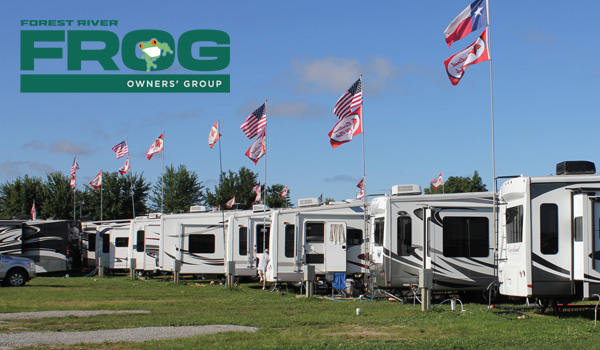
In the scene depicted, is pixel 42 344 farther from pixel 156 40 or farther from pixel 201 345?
pixel 156 40

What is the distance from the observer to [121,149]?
40.2m

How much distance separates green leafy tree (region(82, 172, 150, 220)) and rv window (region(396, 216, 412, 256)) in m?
48.8

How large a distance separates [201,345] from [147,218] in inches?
946

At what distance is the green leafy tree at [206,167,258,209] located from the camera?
70.2m

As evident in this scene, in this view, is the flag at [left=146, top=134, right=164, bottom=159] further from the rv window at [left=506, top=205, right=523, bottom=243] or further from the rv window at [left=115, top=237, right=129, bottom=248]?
the rv window at [left=506, top=205, right=523, bottom=243]

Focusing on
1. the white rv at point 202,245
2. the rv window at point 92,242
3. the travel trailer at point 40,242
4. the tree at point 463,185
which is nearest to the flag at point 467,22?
the white rv at point 202,245

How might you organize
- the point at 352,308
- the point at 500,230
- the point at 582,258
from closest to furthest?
the point at 582,258 → the point at 500,230 → the point at 352,308

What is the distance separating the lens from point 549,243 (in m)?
14.6

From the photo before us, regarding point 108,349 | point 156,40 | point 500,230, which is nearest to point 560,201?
point 500,230

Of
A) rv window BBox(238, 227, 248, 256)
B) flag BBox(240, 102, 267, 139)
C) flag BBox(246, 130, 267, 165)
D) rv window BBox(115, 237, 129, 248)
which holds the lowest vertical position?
rv window BBox(115, 237, 129, 248)

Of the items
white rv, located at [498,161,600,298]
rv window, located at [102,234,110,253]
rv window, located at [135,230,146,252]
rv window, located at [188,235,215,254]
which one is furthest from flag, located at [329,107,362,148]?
rv window, located at [102,234,110,253]

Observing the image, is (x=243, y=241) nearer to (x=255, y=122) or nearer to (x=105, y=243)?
(x=255, y=122)

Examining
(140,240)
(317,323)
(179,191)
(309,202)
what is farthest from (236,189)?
(317,323)

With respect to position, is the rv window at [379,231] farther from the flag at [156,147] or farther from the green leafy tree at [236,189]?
the green leafy tree at [236,189]
